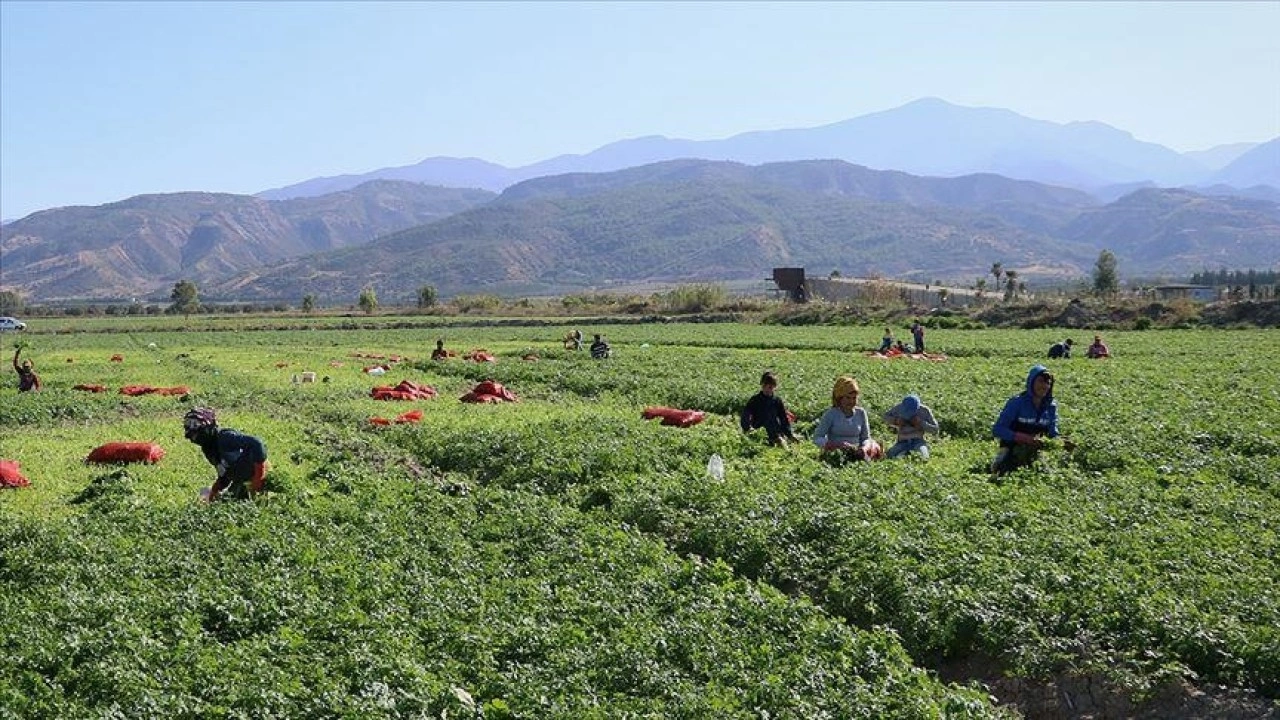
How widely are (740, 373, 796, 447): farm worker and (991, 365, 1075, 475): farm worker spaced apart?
4.13 m

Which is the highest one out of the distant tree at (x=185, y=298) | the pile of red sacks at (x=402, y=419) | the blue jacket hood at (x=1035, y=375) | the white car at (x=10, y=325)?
the distant tree at (x=185, y=298)

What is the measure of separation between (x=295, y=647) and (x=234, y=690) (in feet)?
3.51

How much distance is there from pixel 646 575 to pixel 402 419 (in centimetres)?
1516

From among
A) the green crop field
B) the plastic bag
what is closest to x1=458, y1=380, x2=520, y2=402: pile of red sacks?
the green crop field

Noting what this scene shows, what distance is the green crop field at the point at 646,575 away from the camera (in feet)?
29.9

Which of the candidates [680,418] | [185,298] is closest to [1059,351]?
[680,418]

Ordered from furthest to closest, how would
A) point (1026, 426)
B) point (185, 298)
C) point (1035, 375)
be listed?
point (185, 298), point (1026, 426), point (1035, 375)

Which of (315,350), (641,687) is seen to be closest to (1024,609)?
(641,687)

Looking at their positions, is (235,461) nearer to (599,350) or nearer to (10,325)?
(599,350)

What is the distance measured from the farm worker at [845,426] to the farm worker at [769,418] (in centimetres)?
141

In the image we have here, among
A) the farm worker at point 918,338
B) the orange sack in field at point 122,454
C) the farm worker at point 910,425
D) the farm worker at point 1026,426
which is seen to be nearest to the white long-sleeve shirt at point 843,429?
the farm worker at point 910,425

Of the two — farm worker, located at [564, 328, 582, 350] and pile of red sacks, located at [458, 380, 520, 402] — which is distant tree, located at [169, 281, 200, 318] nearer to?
farm worker, located at [564, 328, 582, 350]

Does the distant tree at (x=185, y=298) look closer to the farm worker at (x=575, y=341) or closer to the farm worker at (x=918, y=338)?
the farm worker at (x=575, y=341)

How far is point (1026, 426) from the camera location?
1694 centimetres
